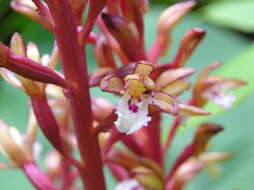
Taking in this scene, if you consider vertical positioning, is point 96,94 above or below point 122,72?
above

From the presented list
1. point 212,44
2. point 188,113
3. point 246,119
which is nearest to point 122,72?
point 188,113

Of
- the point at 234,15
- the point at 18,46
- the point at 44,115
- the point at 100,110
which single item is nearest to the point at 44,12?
the point at 18,46

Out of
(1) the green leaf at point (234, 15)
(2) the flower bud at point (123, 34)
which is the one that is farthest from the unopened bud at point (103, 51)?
(1) the green leaf at point (234, 15)

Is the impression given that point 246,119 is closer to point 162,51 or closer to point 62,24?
point 162,51

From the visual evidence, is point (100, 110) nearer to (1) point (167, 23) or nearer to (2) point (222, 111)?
(1) point (167, 23)

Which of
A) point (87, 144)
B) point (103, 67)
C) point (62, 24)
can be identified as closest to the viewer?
point (62, 24)

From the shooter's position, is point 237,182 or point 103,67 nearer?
point 103,67

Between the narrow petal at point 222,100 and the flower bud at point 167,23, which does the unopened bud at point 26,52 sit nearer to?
the flower bud at point 167,23
